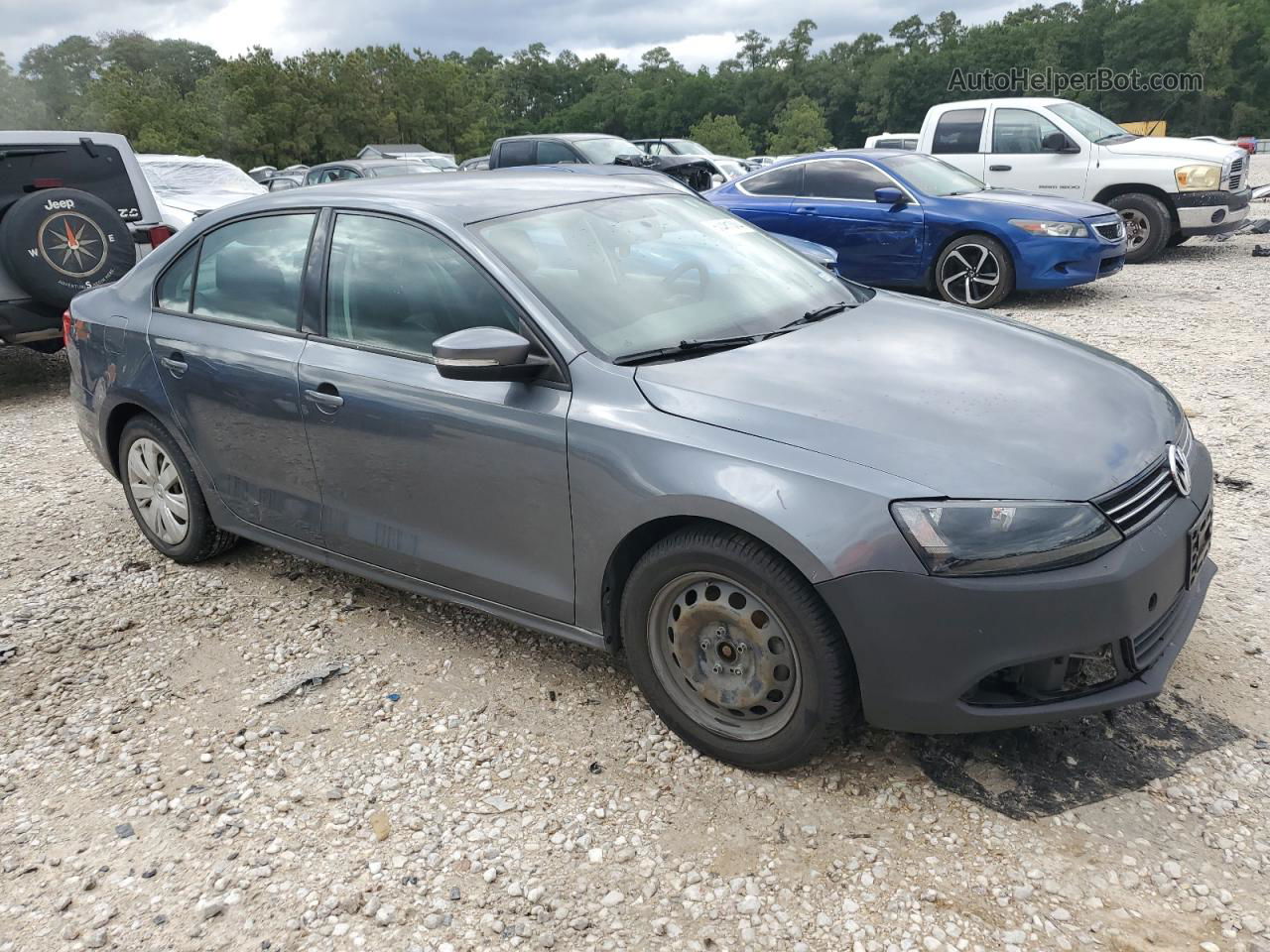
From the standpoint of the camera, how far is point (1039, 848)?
2.47 metres

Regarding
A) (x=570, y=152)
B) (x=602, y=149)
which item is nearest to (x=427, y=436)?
(x=570, y=152)

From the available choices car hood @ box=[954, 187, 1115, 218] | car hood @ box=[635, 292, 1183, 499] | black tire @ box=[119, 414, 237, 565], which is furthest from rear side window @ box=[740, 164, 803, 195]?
black tire @ box=[119, 414, 237, 565]

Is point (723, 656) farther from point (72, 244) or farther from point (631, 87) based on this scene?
point (631, 87)

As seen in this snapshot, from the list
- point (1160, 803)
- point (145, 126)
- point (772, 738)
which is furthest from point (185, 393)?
point (145, 126)

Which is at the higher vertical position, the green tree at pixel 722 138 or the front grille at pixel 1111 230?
the front grille at pixel 1111 230

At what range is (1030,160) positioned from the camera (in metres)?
11.5

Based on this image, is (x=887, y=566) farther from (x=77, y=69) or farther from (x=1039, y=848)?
(x=77, y=69)

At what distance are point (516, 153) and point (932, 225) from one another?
8353 mm

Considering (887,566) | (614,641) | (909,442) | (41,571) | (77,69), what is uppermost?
(77,69)

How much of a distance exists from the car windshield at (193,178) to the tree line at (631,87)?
1264 inches

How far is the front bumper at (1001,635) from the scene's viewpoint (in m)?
2.34

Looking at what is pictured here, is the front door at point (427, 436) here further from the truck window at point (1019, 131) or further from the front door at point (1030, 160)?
the truck window at point (1019, 131)

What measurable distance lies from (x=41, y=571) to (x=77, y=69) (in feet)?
291

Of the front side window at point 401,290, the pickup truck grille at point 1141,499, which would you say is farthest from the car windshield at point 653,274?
the pickup truck grille at point 1141,499
